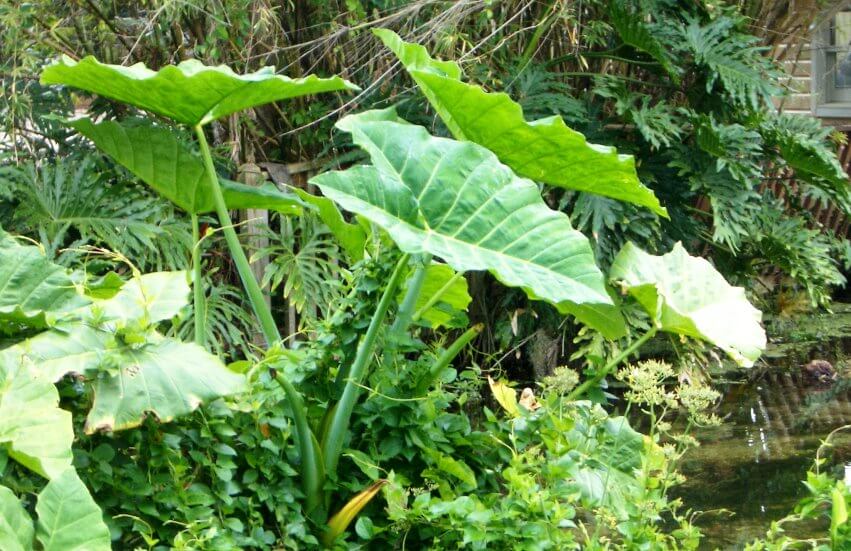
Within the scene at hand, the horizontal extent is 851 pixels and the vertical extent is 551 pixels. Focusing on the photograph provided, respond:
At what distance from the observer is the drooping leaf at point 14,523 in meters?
1.61

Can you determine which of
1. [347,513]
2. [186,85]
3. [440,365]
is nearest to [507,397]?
[440,365]

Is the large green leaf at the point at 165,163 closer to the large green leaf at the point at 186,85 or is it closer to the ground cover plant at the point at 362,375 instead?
the ground cover plant at the point at 362,375

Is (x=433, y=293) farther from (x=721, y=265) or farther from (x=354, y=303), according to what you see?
(x=721, y=265)

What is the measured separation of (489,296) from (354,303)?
11.5 feet

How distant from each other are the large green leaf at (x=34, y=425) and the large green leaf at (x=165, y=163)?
3.68 feet

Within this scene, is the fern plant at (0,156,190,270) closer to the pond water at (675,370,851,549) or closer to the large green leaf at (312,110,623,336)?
the large green leaf at (312,110,623,336)

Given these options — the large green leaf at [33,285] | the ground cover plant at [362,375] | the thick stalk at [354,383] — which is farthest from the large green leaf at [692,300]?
the large green leaf at [33,285]

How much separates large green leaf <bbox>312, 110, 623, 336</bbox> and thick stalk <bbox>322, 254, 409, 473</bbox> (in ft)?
0.43

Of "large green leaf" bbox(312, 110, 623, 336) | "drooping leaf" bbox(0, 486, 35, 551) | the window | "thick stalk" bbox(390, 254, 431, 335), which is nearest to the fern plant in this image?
"thick stalk" bbox(390, 254, 431, 335)

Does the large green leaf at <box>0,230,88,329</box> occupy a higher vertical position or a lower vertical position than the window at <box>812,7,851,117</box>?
higher

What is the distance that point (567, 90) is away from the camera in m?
5.82

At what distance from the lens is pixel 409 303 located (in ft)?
8.11

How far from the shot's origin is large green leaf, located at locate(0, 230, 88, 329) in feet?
6.99

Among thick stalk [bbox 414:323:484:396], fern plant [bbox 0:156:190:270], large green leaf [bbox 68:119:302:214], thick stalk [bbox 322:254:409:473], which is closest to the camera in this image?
thick stalk [bbox 322:254:409:473]
